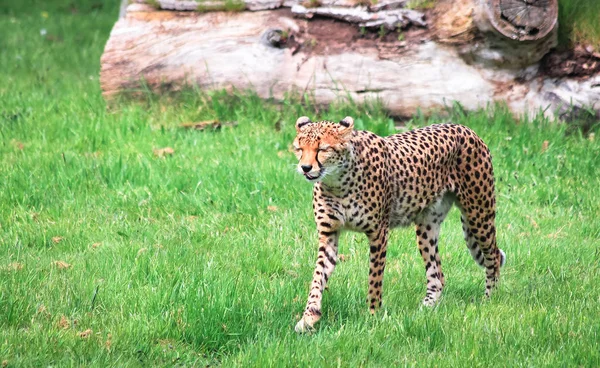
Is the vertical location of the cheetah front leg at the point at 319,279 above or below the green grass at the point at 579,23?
below

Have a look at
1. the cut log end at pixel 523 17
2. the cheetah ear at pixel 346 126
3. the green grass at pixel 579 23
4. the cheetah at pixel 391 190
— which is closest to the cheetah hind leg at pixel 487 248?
the cheetah at pixel 391 190

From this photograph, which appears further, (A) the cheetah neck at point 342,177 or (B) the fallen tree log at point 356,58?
(B) the fallen tree log at point 356,58

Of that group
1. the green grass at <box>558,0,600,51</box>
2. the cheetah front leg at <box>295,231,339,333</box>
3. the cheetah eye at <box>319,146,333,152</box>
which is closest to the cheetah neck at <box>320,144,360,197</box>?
the cheetah eye at <box>319,146,333,152</box>

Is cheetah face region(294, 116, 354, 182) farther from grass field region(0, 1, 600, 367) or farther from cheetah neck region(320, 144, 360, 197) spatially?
grass field region(0, 1, 600, 367)

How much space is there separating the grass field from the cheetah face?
893 millimetres

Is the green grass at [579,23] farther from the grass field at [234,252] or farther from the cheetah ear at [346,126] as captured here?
the cheetah ear at [346,126]

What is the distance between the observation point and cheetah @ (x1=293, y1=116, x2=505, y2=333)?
4895 mm

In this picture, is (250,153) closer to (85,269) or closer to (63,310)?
(85,269)

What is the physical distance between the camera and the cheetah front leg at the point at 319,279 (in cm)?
493

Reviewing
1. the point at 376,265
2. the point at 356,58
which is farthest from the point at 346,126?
the point at 356,58

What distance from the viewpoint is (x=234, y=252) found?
615 centimetres

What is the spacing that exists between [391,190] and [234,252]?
1.40 metres

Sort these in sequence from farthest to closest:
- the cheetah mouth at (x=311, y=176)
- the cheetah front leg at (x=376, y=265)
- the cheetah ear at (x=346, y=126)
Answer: the cheetah front leg at (x=376, y=265) → the cheetah ear at (x=346, y=126) → the cheetah mouth at (x=311, y=176)

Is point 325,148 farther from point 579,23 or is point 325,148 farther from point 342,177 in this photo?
point 579,23
